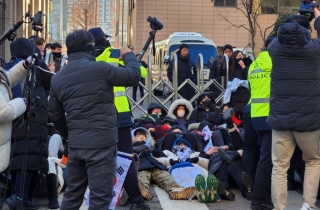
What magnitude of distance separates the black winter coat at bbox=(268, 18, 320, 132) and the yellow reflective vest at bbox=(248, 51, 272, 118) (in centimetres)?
61

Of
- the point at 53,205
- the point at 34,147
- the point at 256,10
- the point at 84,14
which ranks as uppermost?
the point at 256,10

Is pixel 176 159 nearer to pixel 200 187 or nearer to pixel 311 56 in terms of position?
pixel 200 187

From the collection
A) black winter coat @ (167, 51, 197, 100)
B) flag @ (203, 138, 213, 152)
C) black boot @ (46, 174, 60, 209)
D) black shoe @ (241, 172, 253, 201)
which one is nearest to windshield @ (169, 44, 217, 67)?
black winter coat @ (167, 51, 197, 100)

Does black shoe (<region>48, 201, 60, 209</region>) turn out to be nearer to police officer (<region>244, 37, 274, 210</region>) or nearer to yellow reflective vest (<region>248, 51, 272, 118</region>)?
police officer (<region>244, 37, 274, 210</region>)

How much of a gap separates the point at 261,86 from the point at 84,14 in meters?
69.4

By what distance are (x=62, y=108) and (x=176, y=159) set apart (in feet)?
11.8

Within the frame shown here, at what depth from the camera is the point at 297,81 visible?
20.1 ft

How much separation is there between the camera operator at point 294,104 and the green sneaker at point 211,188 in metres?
1.04

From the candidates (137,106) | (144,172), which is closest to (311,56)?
(144,172)

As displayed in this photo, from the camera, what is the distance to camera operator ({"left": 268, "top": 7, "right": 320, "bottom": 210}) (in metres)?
6.09

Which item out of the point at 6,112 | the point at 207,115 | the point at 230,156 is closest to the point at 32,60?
the point at 6,112

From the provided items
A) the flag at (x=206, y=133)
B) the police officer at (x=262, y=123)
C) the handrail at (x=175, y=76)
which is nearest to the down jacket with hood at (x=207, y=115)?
the flag at (x=206, y=133)

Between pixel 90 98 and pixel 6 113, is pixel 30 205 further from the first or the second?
pixel 90 98

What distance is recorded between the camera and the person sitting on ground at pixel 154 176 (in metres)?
7.45
